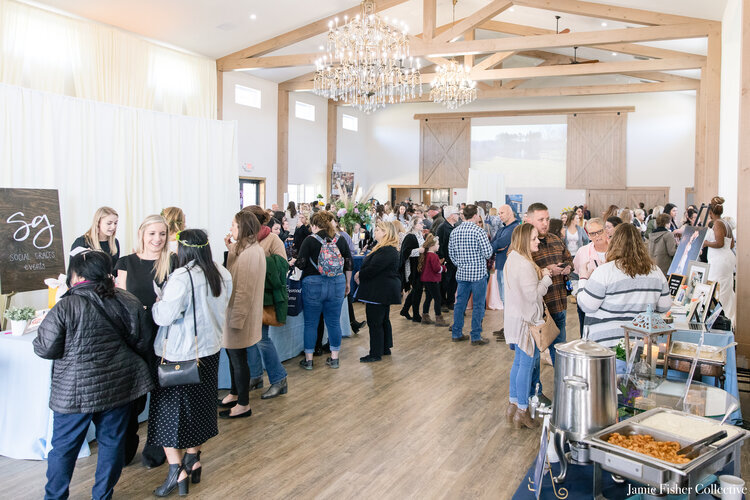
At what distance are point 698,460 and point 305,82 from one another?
13226 millimetres

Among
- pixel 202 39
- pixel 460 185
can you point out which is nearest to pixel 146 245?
pixel 202 39

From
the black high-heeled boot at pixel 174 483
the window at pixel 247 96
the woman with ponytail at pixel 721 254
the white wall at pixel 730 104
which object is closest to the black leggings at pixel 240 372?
the black high-heeled boot at pixel 174 483

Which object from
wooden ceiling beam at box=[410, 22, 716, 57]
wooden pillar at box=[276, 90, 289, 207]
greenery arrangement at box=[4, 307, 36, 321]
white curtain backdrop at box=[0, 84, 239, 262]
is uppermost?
wooden ceiling beam at box=[410, 22, 716, 57]

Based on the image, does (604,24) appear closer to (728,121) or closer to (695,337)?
(728,121)

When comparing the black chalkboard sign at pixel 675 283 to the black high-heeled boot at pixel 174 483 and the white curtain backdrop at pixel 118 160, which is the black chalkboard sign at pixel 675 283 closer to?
the black high-heeled boot at pixel 174 483

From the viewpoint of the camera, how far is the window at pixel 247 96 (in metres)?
12.9

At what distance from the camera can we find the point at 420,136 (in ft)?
61.5

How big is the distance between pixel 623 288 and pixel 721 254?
104 inches

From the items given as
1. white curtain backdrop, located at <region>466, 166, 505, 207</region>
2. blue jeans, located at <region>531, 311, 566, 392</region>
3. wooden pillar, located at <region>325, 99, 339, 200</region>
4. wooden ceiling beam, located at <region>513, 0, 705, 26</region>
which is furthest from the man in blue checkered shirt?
wooden pillar, located at <region>325, 99, 339, 200</region>

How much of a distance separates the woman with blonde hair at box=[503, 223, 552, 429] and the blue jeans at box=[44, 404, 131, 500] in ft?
7.42

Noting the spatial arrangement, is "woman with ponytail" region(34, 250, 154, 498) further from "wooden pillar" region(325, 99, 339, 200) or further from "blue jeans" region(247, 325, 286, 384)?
"wooden pillar" region(325, 99, 339, 200)

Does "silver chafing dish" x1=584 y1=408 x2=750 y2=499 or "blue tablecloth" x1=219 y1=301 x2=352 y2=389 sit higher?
"silver chafing dish" x1=584 y1=408 x2=750 y2=499

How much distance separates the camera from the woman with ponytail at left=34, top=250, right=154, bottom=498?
2.49m

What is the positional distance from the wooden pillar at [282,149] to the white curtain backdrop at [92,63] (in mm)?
3226
